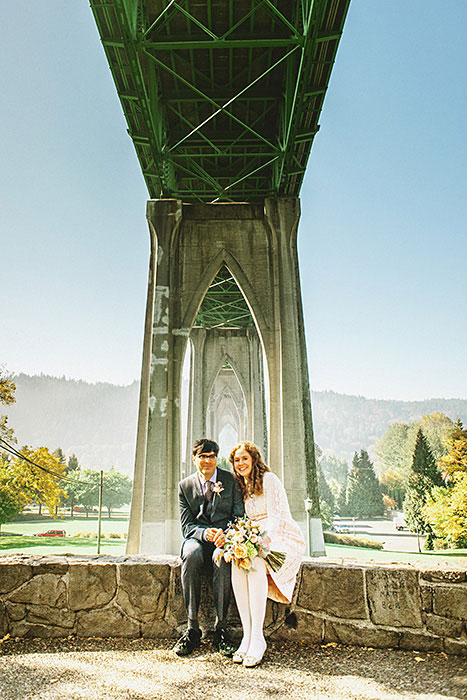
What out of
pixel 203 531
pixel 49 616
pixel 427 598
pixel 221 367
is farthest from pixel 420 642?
pixel 221 367

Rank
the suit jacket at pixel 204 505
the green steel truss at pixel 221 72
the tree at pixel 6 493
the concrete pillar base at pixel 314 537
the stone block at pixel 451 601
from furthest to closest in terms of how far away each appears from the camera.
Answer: the tree at pixel 6 493 < the concrete pillar base at pixel 314 537 < the green steel truss at pixel 221 72 < the suit jacket at pixel 204 505 < the stone block at pixel 451 601

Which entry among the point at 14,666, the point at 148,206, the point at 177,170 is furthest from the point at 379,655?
the point at 177,170

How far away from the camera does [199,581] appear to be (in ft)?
12.8

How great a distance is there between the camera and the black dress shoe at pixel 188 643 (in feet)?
11.9

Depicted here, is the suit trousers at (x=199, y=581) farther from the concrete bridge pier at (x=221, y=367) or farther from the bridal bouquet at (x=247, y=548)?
the concrete bridge pier at (x=221, y=367)

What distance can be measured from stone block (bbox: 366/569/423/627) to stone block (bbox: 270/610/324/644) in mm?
442

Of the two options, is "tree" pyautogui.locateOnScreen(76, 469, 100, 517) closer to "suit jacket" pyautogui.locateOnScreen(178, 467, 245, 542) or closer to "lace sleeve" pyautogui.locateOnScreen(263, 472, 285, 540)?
"suit jacket" pyautogui.locateOnScreen(178, 467, 245, 542)

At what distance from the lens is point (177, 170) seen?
19172mm

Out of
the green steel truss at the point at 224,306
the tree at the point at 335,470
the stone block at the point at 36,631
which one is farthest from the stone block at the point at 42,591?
the tree at the point at 335,470

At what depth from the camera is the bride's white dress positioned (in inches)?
152

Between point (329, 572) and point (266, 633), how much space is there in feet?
2.30

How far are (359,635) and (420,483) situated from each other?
4745 cm

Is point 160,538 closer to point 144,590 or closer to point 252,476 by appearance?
point 144,590

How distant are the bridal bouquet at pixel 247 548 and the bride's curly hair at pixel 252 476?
0.37 m
